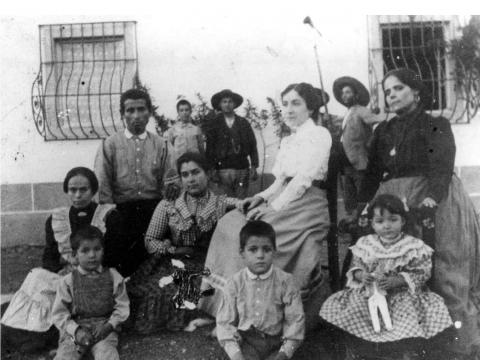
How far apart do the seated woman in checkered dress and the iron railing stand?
1189mm

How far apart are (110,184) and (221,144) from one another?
103cm

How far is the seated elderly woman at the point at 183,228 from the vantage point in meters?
2.62

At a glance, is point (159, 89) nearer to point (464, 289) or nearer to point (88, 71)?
point (88, 71)

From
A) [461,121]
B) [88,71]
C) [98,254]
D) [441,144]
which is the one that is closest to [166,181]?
[98,254]

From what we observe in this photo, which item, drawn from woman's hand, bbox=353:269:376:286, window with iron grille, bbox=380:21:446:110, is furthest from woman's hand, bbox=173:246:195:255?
window with iron grille, bbox=380:21:446:110

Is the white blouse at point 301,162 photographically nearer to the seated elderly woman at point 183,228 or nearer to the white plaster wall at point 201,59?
the seated elderly woman at point 183,228

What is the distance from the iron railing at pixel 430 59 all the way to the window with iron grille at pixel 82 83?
157 centimetres

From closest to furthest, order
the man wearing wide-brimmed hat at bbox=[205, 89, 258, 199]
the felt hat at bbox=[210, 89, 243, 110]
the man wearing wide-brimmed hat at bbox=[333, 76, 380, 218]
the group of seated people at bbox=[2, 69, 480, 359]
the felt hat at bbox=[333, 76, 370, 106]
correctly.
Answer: the group of seated people at bbox=[2, 69, 480, 359], the man wearing wide-brimmed hat at bbox=[333, 76, 380, 218], the felt hat at bbox=[333, 76, 370, 106], the felt hat at bbox=[210, 89, 243, 110], the man wearing wide-brimmed hat at bbox=[205, 89, 258, 199]

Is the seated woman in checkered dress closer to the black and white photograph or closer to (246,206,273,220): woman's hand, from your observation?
the black and white photograph

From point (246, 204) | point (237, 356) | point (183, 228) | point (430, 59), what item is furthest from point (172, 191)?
point (430, 59)

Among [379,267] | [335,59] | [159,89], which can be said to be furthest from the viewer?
[159,89]

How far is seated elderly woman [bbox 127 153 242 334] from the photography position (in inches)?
103

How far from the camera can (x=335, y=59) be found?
296cm

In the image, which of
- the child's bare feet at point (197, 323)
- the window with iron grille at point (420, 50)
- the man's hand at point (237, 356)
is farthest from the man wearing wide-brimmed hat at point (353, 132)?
the man's hand at point (237, 356)
